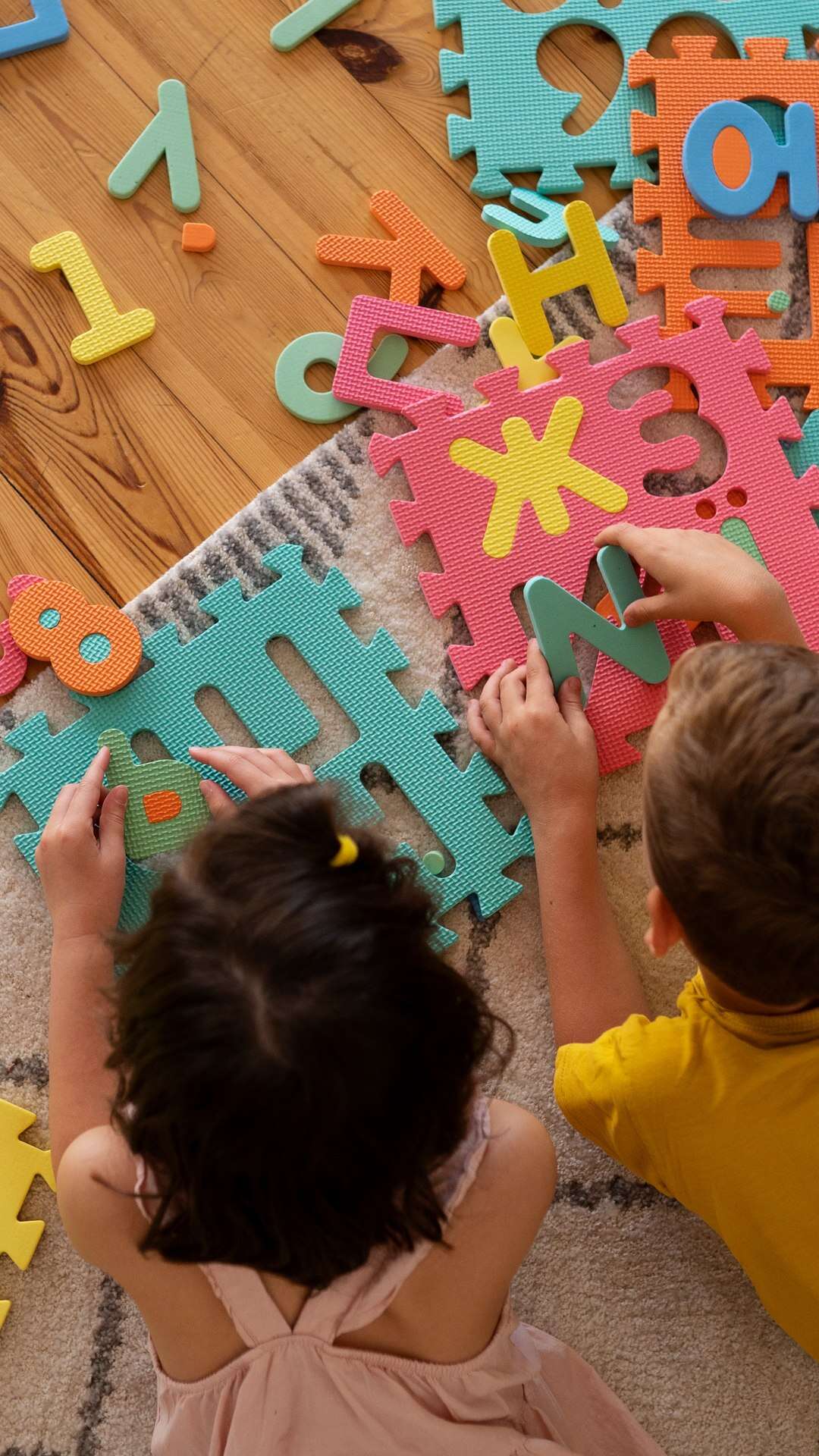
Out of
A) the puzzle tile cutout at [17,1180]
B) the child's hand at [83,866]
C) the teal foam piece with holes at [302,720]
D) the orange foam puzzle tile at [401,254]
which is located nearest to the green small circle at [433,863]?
the teal foam piece with holes at [302,720]

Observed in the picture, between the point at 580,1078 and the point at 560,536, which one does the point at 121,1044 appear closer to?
the point at 580,1078

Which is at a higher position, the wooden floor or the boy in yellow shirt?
the wooden floor

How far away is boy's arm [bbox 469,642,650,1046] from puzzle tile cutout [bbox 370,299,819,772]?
45mm

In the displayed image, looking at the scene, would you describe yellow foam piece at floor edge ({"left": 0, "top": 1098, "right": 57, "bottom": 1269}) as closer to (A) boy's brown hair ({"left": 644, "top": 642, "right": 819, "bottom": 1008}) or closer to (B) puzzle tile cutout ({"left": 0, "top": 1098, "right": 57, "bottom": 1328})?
(B) puzzle tile cutout ({"left": 0, "top": 1098, "right": 57, "bottom": 1328})

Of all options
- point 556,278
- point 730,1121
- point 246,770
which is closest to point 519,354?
point 556,278

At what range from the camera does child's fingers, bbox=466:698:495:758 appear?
0.95 m

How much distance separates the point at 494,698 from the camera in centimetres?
96

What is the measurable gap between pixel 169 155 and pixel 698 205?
Answer: 1.58ft

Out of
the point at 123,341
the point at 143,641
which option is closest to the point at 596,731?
the point at 143,641

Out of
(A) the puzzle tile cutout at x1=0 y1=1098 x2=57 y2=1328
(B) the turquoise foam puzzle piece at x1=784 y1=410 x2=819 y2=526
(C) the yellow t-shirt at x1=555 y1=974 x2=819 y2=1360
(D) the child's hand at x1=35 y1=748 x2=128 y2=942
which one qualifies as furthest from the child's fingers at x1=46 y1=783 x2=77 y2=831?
(B) the turquoise foam puzzle piece at x1=784 y1=410 x2=819 y2=526

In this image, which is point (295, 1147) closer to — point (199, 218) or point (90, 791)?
point (90, 791)

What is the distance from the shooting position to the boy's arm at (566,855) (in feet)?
3.00

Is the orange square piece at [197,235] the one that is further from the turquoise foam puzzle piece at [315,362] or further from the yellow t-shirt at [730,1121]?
the yellow t-shirt at [730,1121]

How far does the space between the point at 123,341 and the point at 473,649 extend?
42cm
